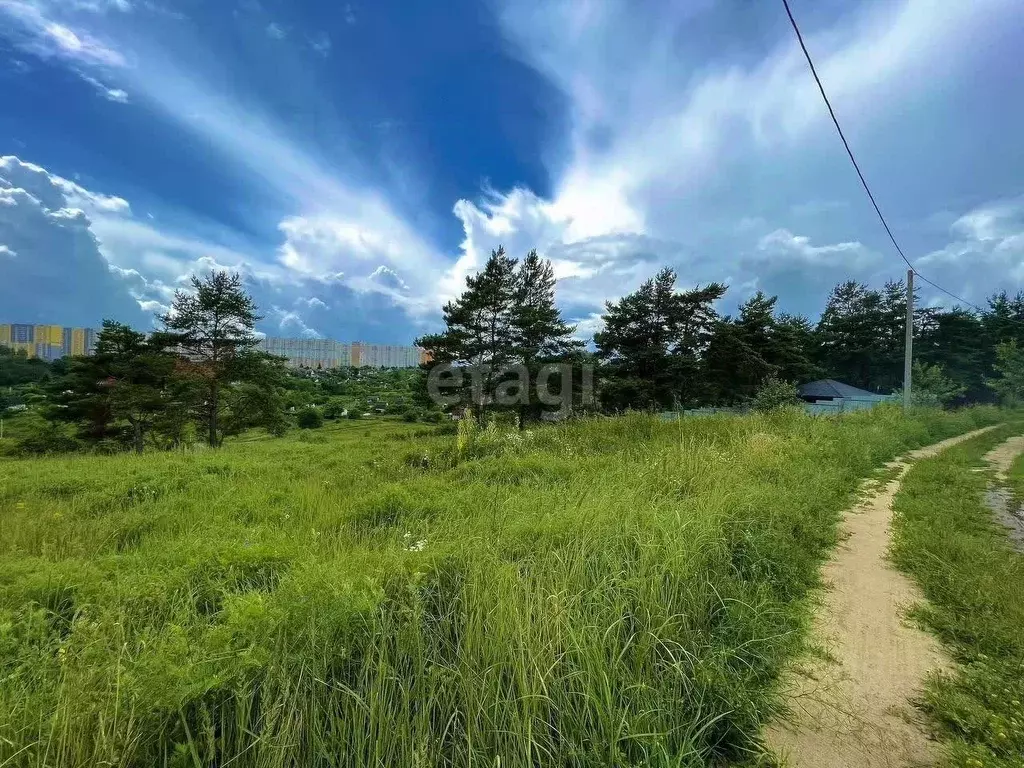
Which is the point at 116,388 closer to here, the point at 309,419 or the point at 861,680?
the point at 309,419

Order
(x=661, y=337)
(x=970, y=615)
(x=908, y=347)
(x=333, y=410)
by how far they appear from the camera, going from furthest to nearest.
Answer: (x=333, y=410), (x=661, y=337), (x=908, y=347), (x=970, y=615)

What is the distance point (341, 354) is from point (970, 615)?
216 feet

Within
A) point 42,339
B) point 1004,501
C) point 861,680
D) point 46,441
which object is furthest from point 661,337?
point 42,339

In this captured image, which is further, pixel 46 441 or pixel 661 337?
pixel 661 337

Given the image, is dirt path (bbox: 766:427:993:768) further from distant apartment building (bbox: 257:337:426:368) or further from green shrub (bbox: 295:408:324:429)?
distant apartment building (bbox: 257:337:426:368)

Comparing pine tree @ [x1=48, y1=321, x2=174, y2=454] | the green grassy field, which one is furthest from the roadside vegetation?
pine tree @ [x1=48, y1=321, x2=174, y2=454]

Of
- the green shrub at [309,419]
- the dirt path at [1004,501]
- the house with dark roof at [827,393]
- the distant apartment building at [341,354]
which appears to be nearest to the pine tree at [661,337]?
the house with dark roof at [827,393]

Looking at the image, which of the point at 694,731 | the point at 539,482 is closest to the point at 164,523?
the point at 539,482

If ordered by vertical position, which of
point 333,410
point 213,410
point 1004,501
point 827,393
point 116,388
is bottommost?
point 333,410

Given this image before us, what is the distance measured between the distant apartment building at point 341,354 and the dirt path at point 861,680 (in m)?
52.2

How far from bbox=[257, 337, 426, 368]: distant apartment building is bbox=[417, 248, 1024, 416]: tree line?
32763 mm

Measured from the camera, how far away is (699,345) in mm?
25547

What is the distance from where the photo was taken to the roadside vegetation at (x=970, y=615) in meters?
1.63

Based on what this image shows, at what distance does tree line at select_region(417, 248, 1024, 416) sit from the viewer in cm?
2152
